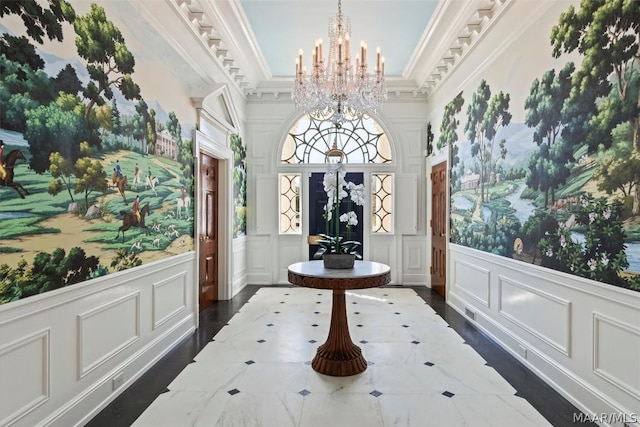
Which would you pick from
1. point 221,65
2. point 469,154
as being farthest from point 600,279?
point 221,65

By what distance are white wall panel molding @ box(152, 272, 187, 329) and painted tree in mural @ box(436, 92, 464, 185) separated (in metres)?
3.96

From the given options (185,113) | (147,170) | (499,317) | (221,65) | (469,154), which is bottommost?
(499,317)

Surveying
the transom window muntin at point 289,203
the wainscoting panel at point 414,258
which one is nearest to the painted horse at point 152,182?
the transom window muntin at point 289,203

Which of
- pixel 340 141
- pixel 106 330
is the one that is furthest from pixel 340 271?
pixel 340 141

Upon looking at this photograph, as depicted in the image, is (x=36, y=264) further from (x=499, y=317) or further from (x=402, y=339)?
(x=499, y=317)

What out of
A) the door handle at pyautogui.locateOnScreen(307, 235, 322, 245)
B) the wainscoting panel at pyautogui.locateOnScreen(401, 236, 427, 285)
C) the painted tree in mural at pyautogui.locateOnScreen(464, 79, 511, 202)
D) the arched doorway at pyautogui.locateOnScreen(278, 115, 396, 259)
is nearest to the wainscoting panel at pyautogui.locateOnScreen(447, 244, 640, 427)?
the painted tree in mural at pyautogui.locateOnScreen(464, 79, 511, 202)

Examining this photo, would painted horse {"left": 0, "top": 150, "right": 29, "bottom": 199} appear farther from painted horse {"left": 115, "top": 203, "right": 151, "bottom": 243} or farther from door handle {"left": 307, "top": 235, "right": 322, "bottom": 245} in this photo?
door handle {"left": 307, "top": 235, "right": 322, "bottom": 245}

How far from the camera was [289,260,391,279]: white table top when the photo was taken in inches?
108

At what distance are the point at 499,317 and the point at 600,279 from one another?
152cm

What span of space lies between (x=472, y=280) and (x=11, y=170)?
180 inches

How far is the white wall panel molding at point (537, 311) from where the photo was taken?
2665 mm

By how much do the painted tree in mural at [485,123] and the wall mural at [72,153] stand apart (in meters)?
3.58

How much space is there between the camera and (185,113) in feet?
12.7

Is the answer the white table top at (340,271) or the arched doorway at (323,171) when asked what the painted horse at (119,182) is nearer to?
the white table top at (340,271)
